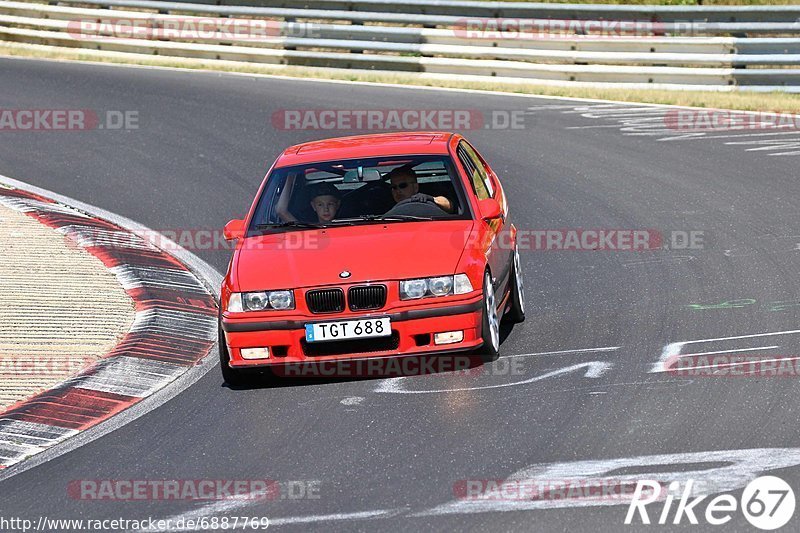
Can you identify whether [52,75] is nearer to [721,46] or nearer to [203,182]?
[203,182]

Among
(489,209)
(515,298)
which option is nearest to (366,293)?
(489,209)

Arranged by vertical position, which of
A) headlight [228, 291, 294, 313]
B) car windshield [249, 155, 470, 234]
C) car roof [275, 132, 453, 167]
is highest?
car roof [275, 132, 453, 167]

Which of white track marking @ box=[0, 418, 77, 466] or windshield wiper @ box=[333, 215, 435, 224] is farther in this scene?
windshield wiper @ box=[333, 215, 435, 224]

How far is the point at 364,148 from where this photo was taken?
10086mm

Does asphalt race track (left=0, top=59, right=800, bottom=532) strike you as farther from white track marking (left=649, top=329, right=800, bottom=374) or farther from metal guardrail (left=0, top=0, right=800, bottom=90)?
metal guardrail (left=0, top=0, right=800, bottom=90)

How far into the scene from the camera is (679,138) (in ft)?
57.3

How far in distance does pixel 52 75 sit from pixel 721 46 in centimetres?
1067

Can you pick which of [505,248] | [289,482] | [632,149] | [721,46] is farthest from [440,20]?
[289,482]

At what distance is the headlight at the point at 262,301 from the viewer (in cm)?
859

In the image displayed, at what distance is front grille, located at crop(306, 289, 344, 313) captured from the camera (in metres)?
8.52

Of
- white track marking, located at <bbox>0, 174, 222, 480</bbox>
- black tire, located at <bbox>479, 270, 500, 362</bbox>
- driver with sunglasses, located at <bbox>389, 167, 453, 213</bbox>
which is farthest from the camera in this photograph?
driver with sunglasses, located at <bbox>389, 167, 453, 213</bbox>

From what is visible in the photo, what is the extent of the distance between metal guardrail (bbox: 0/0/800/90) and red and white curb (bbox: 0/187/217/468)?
910 centimetres

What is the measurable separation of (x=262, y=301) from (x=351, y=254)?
0.66 metres

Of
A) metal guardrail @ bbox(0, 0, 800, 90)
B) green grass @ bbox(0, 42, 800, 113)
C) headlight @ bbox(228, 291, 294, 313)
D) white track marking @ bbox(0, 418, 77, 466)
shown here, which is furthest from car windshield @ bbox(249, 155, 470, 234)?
metal guardrail @ bbox(0, 0, 800, 90)
